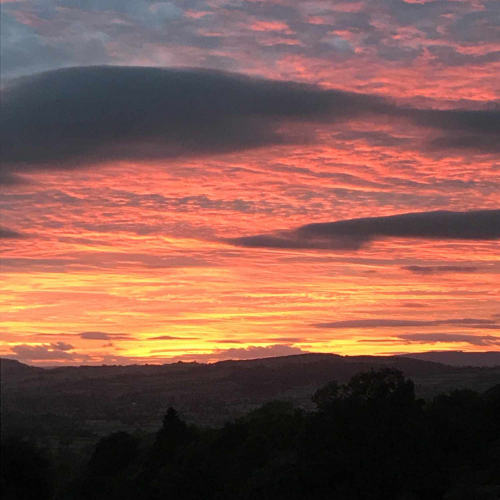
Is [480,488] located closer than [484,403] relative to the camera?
Yes

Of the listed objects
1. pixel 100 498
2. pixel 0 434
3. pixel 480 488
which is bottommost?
pixel 100 498

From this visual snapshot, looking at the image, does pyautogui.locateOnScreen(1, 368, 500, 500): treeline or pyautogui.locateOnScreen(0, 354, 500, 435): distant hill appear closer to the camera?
pyautogui.locateOnScreen(1, 368, 500, 500): treeline

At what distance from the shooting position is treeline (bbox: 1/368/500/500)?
4222 centimetres

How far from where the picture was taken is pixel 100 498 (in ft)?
175

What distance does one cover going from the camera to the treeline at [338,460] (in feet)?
139

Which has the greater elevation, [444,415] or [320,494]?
[444,415]

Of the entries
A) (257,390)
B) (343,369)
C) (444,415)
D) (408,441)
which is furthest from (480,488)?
(257,390)

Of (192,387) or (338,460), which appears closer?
(338,460)

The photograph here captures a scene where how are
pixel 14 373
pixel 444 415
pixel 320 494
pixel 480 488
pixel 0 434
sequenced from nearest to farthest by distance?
pixel 0 434 → pixel 14 373 → pixel 480 488 → pixel 320 494 → pixel 444 415

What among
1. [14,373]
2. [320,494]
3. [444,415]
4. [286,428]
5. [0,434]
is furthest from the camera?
[286,428]

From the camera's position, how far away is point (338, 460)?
4328 cm

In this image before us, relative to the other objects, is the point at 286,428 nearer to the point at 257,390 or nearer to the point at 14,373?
the point at 14,373

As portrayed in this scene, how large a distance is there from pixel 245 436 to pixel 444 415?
48.8 feet

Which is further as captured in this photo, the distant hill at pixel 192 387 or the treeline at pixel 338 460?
the distant hill at pixel 192 387
